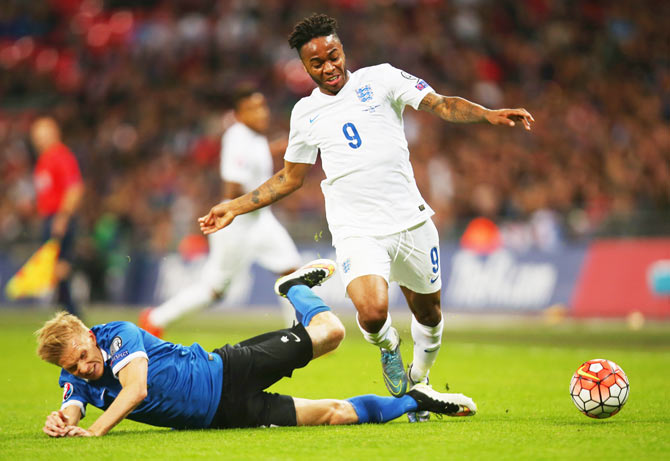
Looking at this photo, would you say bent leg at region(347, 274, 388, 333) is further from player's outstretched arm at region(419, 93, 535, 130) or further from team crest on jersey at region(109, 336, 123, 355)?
team crest on jersey at region(109, 336, 123, 355)

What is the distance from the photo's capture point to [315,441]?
5625 mm

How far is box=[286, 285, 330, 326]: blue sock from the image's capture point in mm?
6527

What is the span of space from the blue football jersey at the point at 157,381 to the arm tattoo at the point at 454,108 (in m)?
2.21

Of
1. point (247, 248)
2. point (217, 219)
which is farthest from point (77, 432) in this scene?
point (247, 248)

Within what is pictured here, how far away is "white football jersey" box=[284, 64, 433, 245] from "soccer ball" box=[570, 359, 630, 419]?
5.11ft

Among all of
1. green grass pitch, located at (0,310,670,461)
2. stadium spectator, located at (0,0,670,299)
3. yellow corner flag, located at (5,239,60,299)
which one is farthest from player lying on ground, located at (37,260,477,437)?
stadium spectator, located at (0,0,670,299)

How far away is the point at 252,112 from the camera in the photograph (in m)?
10.7

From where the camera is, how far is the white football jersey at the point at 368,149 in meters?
6.74

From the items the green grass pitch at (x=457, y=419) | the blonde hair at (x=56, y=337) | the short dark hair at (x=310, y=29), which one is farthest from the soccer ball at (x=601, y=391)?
the blonde hair at (x=56, y=337)

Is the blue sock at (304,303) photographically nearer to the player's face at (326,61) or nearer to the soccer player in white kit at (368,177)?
the soccer player in white kit at (368,177)

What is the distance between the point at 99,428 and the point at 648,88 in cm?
1621

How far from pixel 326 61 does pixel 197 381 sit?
2.35m

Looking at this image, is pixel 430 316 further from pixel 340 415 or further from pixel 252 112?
pixel 252 112

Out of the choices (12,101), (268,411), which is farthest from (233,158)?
(12,101)
